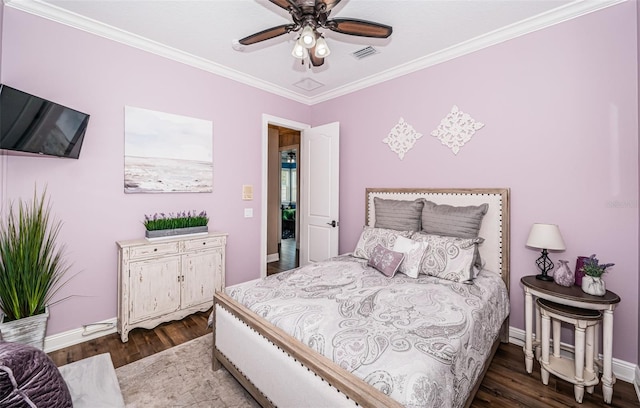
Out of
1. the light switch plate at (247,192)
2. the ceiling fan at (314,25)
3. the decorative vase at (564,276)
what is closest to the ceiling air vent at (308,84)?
the light switch plate at (247,192)

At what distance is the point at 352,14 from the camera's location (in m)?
2.29

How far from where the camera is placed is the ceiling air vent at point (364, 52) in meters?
2.81

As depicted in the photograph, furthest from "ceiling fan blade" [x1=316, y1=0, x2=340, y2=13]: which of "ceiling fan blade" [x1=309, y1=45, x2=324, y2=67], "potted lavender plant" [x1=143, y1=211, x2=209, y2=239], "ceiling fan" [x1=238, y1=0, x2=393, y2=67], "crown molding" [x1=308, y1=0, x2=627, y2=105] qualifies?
"potted lavender plant" [x1=143, y1=211, x2=209, y2=239]

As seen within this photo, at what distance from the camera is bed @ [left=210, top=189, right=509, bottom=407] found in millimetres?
1193

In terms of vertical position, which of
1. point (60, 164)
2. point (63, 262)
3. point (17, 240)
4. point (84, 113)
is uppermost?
point (84, 113)

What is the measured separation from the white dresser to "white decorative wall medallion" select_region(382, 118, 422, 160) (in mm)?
2260

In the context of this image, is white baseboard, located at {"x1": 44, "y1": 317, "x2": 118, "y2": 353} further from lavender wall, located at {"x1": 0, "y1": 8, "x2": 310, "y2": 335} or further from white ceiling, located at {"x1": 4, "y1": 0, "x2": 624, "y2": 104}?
white ceiling, located at {"x1": 4, "y1": 0, "x2": 624, "y2": 104}

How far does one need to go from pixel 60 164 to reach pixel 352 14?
2754 millimetres

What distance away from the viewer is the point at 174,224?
284 centimetres

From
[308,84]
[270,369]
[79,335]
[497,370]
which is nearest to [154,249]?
[79,335]

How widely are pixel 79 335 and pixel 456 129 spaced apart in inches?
159

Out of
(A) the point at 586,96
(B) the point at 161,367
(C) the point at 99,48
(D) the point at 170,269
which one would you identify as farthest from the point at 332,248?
(C) the point at 99,48

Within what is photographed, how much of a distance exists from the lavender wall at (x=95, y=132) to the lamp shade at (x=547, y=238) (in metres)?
3.17

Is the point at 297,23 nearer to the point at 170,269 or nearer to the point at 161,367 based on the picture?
the point at 170,269
